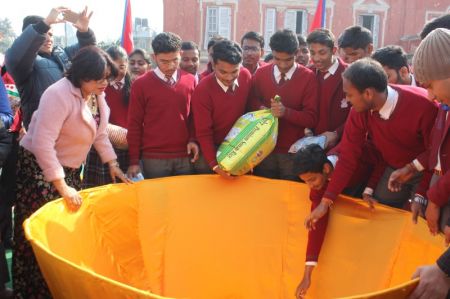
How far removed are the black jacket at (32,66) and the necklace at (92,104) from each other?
0.38m

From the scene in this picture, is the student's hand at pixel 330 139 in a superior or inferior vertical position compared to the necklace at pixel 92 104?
inferior

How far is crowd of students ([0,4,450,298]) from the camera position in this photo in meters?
2.18

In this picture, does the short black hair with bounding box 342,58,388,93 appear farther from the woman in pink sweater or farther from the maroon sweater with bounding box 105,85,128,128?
the maroon sweater with bounding box 105,85,128,128

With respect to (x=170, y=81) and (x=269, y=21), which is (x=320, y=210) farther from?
(x=269, y=21)

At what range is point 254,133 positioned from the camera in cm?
270

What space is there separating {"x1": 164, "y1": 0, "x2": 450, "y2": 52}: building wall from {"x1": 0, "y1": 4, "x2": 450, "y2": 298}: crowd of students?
1333 cm

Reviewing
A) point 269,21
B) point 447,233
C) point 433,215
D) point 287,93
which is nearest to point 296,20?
point 269,21

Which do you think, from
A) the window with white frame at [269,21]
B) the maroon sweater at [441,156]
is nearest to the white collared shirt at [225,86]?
the maroon sweater at [441,156]

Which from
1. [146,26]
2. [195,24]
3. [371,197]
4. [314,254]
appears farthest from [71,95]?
[146,26]

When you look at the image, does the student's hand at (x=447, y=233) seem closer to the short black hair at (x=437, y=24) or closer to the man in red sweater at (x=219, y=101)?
the short black hair at (x=437, y=24)

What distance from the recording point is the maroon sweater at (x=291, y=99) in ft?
9.25

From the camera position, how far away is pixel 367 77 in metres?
2.16

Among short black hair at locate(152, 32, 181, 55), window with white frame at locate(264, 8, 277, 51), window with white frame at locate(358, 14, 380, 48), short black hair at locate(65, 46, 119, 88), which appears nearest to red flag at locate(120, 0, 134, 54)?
short black hair at locate(152, 32, 181, 55)

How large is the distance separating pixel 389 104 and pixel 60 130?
5.31 feet
